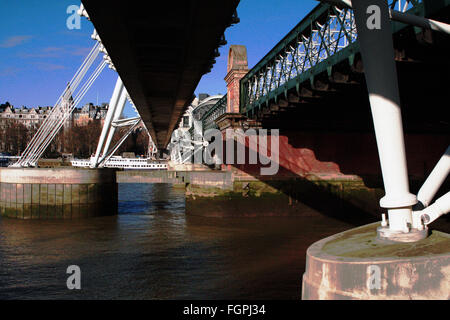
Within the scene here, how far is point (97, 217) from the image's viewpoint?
952 inches

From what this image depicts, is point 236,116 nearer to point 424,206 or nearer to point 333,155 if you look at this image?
point 333,155

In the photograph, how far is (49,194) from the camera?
78.4ft

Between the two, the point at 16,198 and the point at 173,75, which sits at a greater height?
the point at 173,75

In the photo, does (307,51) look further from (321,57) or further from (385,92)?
(385,92)

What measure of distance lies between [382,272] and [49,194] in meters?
21.5

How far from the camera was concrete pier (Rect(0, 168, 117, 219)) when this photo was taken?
23719 millimetres

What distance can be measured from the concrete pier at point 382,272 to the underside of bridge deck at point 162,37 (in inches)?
149

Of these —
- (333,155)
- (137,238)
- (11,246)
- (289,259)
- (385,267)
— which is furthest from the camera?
(333,155)

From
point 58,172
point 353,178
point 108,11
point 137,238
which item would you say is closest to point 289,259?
point 137,238

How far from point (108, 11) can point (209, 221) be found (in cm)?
1612

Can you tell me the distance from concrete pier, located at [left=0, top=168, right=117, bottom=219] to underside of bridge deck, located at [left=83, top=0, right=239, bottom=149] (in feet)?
42.2
